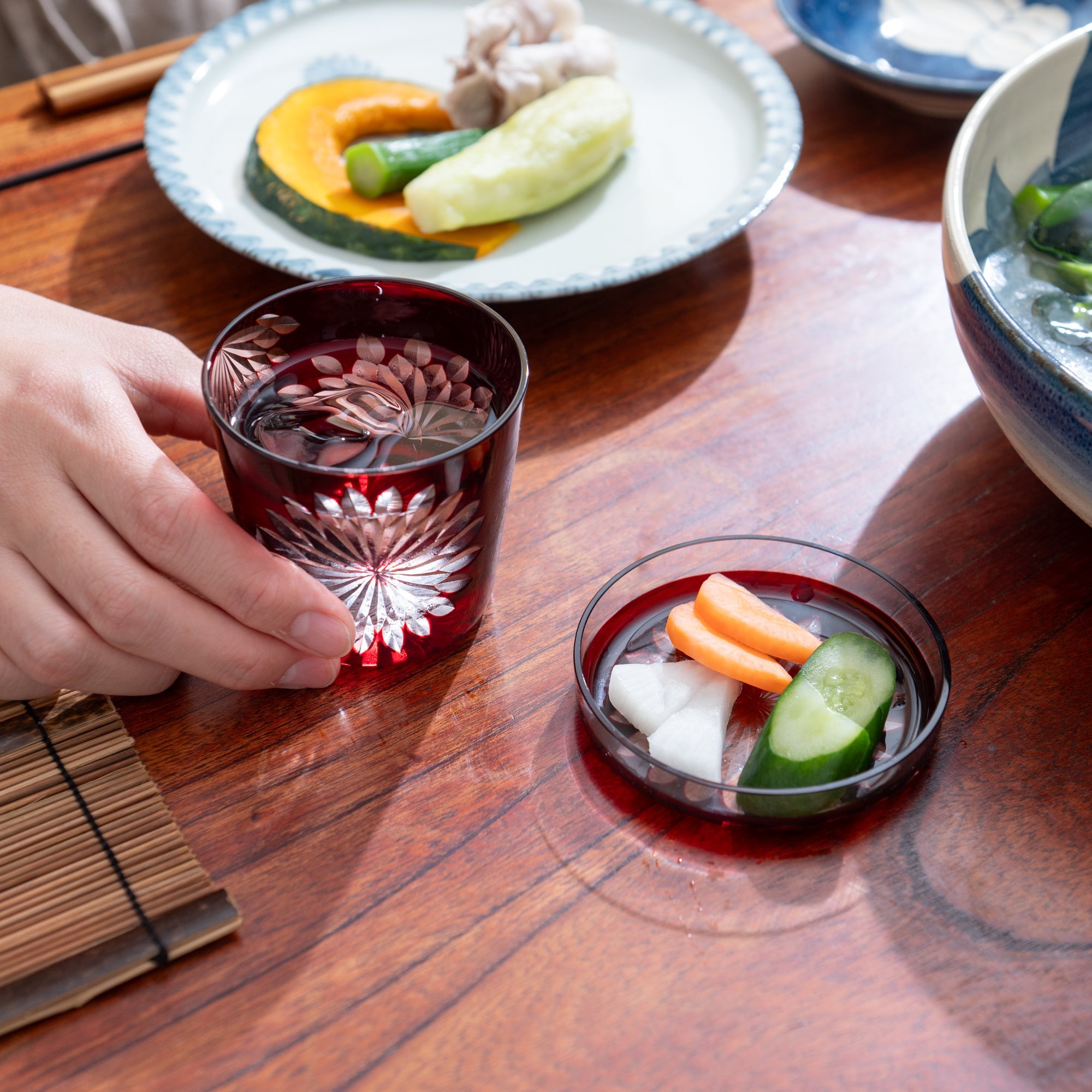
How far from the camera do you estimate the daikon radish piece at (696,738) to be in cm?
48

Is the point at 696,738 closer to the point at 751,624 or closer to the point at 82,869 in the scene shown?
the point at 751,624

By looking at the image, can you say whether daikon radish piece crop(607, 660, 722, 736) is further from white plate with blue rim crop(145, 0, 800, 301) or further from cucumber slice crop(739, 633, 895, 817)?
white plate with blue rim crop(145, 0, 800, 301)

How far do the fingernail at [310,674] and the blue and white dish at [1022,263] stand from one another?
38 cm

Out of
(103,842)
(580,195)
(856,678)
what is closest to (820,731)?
(856,678)

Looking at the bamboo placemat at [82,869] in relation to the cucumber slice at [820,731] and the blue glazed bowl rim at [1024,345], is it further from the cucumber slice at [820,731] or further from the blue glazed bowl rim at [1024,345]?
the blue glazed bowl rim at [1024,345]

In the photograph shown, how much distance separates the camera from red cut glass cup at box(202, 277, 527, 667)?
46cm

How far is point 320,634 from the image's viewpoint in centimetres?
50

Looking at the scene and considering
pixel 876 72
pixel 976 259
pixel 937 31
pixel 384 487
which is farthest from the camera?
pixel 937 31

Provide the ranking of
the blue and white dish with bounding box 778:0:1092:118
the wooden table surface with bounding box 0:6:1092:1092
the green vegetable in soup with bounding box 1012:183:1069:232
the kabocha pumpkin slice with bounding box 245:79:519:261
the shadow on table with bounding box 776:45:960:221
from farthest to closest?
the blue and white dish with bounding box 778:0:1092:118 < the shadow on table with bounding box 776:45:960:221 < the kabocha pumpkin slice with bounding box 245:79:519:261 < the green vegetable in soup with bounding box 1012:183:1069:232 < the wooden table surface with bounding box 0:6:1092:1092

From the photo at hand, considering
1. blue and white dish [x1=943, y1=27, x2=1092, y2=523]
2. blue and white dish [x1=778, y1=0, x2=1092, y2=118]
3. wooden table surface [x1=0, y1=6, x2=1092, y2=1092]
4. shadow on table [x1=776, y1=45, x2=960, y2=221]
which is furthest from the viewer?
blue and white dish [x1=778, y1=0, x2=1092, y2=118]

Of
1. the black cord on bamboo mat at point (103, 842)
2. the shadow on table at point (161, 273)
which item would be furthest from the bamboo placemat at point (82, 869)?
the shadow on table at point (161, 273)

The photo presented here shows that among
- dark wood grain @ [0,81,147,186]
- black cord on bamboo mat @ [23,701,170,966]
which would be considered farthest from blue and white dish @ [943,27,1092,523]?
dark wood grain @ [0,81,147,186]

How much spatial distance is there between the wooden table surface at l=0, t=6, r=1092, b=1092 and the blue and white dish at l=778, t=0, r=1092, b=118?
0.49m

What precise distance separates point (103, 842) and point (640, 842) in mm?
247
